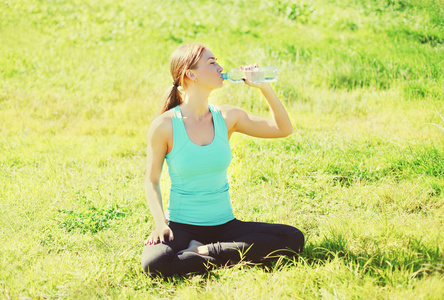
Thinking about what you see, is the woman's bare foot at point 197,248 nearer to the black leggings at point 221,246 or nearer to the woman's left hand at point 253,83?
the black leggings at point 221,246

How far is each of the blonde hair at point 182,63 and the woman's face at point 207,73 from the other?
4 centimetres

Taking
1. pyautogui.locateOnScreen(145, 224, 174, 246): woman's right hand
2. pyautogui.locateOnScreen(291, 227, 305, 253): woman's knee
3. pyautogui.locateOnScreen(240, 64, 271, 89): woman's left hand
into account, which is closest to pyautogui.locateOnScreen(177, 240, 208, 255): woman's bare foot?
pyautogui.locateOnScreen(145, 224, 174, 246): woman's right hand

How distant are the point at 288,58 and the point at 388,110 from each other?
2735 mm

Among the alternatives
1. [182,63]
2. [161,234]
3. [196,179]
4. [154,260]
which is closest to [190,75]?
[182,63]

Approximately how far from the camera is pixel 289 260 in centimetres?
331

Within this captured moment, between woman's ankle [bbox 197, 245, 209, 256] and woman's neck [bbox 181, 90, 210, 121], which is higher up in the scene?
woman's neck [bbox 181, 90, 210, 121]

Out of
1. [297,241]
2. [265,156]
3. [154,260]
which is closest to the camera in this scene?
[154,260]

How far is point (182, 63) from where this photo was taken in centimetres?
346

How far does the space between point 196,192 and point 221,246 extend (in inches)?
17.0

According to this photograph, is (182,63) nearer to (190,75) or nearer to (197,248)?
(190,75)

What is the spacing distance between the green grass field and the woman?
0.15m

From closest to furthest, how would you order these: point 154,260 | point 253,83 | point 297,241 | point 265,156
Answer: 1. point 154,260
2. point 297,241
3. point 253,83
4. point 265,156

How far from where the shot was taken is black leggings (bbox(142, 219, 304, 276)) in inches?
125

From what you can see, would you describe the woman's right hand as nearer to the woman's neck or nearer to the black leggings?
the black leggings
